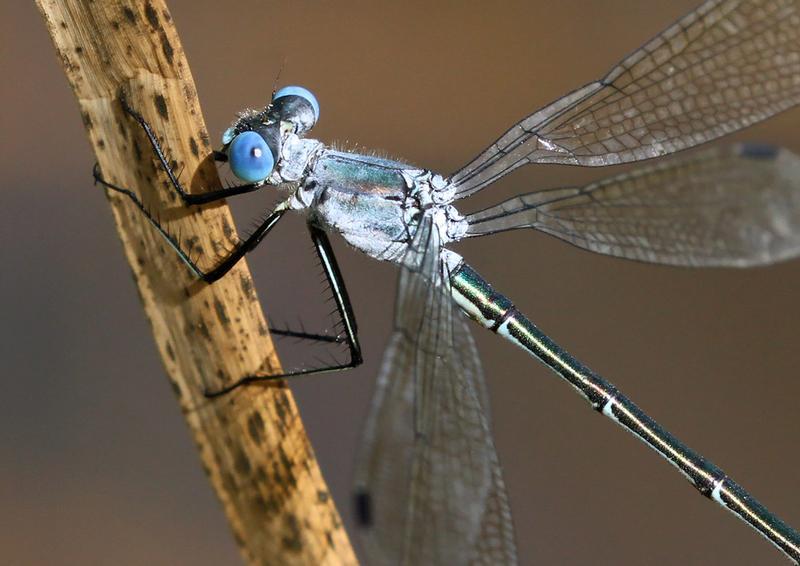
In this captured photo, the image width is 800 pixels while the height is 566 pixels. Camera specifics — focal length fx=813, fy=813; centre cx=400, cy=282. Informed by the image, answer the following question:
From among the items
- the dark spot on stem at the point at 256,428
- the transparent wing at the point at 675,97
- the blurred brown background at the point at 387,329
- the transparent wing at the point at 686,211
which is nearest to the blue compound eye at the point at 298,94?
the transparent wing at the point at 675,97

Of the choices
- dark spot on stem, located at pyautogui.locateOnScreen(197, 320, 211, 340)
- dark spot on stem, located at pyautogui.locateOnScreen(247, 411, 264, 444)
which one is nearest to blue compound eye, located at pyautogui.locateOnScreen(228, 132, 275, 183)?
dark spot on stem, located at pyautogui.locateOnScreen(197, 320, 211, 340)

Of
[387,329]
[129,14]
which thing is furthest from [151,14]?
[387,329]

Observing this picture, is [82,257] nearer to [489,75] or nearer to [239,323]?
[489,75]

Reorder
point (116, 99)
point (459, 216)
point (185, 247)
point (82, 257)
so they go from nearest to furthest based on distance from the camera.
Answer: point (116, 99) < point (185, 247) < point (459, 216) < point (82, 257)

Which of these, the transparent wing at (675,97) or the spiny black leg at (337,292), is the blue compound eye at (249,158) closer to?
the spiny black leg at (337,292)

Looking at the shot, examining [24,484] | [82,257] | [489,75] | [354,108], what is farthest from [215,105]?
[24,484]

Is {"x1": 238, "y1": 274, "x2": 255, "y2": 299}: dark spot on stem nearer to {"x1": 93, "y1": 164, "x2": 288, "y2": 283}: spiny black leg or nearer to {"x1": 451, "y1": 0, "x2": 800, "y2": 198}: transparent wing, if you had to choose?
{"x1": 93, "y1": 164, "x2": 288, "y2": 283}: spiny black leg
